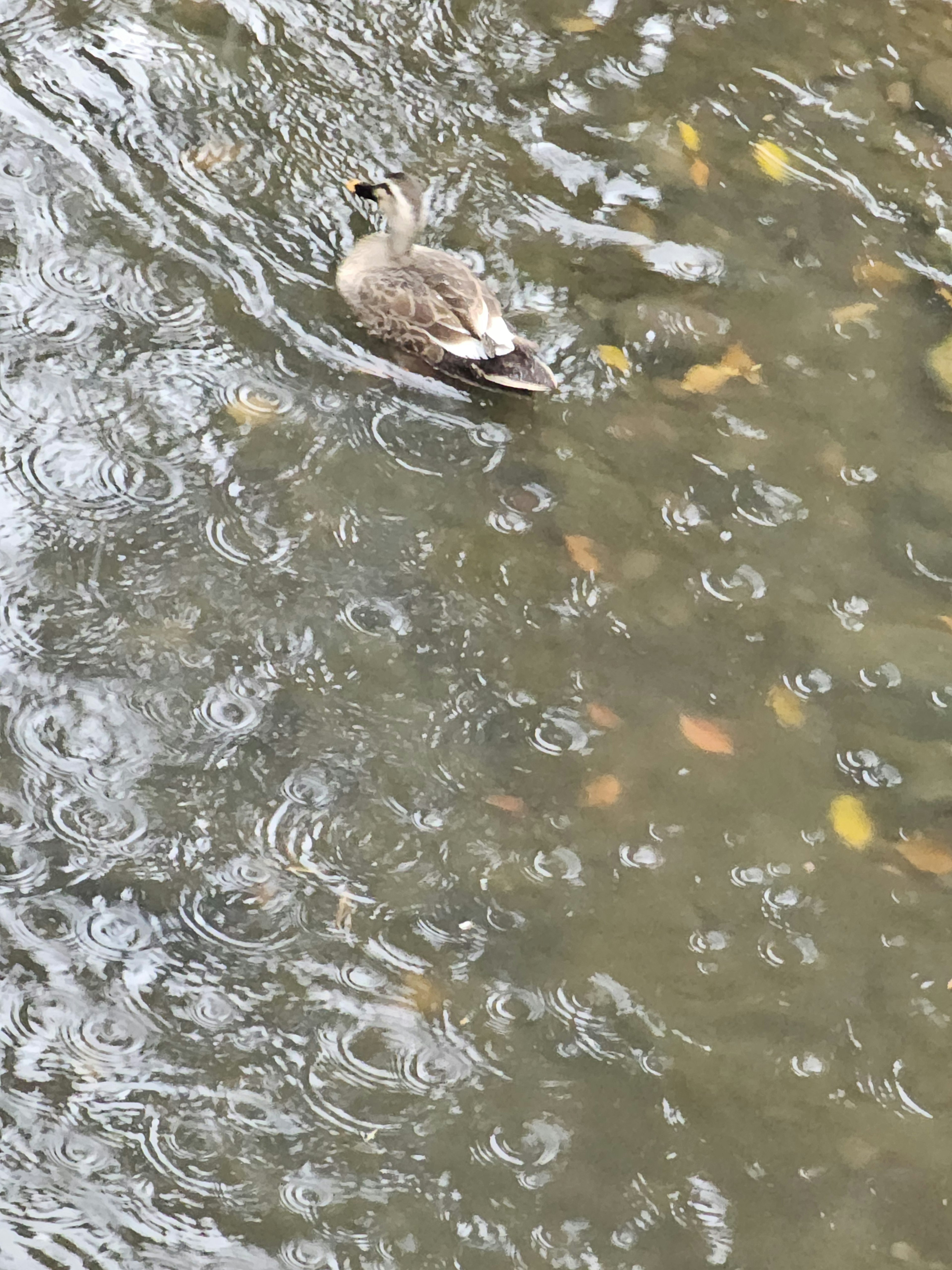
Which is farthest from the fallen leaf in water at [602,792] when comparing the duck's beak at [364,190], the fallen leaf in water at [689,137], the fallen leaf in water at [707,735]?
the fallen leaf in water at [689,137]

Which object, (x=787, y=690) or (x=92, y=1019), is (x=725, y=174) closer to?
(x=787, y=690)

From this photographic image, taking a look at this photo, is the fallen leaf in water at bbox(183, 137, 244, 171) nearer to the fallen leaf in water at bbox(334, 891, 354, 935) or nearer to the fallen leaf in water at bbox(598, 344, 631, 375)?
the fallen leaf in water at bbox(598, 344, 631, 375)

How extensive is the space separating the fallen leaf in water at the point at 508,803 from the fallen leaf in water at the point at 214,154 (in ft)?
9.31

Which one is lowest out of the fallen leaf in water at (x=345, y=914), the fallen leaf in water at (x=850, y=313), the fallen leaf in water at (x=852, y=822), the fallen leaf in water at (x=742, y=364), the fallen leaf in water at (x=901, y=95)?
the fallen leaf in water at (x=345, y=914)

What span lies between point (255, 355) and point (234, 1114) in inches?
100

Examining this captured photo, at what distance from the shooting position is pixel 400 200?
4.36 meters

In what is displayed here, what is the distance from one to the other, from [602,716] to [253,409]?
1.61 meters

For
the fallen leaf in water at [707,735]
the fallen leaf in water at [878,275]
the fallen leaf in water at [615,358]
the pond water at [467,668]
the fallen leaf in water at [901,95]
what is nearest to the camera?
the pond water at [467,668]

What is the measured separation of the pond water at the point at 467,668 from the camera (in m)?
2.98

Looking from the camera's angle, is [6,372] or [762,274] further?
[762,274]

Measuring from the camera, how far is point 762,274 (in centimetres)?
480

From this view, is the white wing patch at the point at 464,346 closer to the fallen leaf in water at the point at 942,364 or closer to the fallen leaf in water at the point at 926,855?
the fallen leaf in water at the point at 942,364

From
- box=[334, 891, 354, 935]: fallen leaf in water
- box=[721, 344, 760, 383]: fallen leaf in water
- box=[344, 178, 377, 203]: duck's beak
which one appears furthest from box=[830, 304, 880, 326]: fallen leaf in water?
box=[334, 891, 354, 935]: fallen leaf in water

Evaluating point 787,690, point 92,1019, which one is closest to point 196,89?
point 787,690
